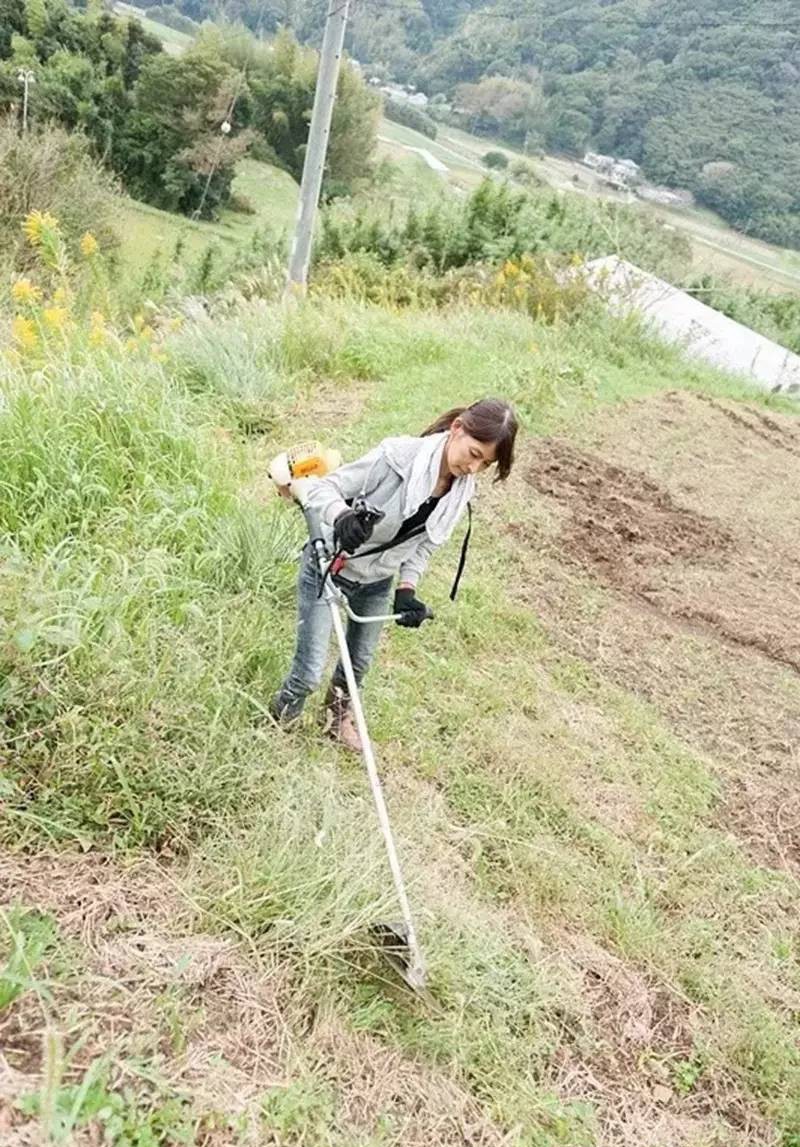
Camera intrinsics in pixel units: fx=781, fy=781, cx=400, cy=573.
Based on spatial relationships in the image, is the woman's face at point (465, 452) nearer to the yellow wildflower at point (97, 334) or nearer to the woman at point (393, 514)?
the woman at point (393, 514)

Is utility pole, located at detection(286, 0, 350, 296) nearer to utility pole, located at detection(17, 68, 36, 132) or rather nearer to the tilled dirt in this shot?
the tilled dirt

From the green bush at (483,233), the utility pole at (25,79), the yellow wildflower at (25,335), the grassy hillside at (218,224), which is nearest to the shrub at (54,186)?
the grassy hillside at (218,224)

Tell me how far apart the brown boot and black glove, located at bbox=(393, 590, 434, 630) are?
56cm

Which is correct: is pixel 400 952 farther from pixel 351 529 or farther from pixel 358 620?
pixel 351 529

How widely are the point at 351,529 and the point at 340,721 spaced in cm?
98

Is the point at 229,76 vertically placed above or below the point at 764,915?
above

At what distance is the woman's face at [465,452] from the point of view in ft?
7.21

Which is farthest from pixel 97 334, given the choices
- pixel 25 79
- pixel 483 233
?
pixel 25 79

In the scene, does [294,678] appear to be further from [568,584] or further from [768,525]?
[768,525]

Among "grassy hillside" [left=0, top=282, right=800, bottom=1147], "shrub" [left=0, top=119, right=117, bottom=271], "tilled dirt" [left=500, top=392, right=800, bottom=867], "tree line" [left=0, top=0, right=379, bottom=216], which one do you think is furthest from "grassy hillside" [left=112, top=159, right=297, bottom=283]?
"grassy hillside" [left=0, top=282, right=800, bottom=1147]

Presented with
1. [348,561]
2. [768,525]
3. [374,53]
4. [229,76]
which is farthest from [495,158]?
[348,561]

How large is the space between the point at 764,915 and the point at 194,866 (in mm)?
2000

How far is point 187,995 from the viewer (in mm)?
1601

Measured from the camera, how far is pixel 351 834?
2125 mm
